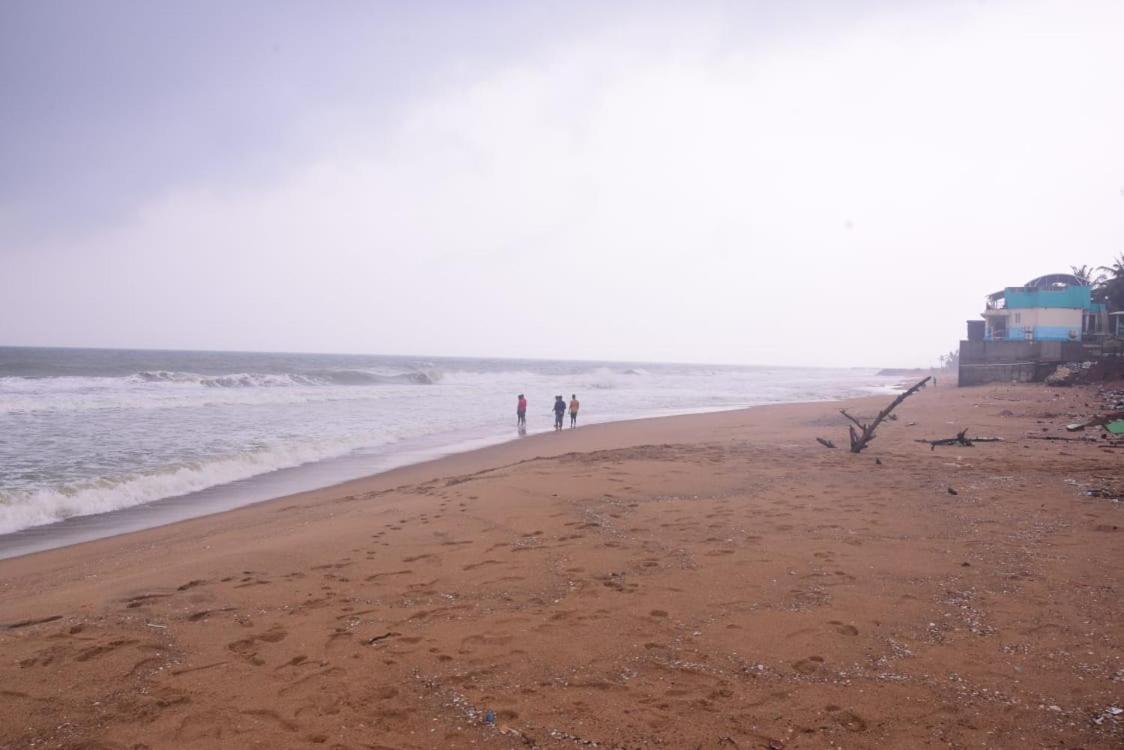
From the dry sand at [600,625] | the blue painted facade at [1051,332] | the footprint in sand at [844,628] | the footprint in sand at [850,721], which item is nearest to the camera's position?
the footprint in sand at [850,721]

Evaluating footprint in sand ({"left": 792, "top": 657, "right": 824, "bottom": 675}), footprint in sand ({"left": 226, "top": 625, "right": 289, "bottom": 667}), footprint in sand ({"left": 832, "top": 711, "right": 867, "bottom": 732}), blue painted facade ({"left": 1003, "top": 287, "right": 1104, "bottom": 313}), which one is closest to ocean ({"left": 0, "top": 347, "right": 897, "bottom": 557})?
footprint in sand ({"left": 226, "top": 625, "right": 289, "bottom": 667})

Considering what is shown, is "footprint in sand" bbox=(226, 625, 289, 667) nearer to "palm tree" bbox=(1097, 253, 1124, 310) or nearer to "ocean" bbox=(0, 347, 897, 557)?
"ocean" bbox=(0, 347, 897, 557)

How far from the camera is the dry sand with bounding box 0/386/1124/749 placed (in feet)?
10.9

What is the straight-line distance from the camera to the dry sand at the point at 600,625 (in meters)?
3.34

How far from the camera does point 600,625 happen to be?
450 cm

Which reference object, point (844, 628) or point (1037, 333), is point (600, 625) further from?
point (1037, 333)

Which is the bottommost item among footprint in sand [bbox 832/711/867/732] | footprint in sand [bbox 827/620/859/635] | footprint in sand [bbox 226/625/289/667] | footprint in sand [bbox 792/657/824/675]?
footprint in sand [bbox 226/625/289/667]

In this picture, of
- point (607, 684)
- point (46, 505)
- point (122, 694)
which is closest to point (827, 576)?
point (607, 684)

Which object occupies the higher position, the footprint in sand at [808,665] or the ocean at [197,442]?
the footprint in sand at [808,665]

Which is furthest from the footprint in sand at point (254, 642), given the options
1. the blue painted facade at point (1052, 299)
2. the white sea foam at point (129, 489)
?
the blue painted facade at point (1052, 299)

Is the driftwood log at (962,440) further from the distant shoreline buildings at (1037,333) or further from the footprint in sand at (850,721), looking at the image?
the distant shoreline buildings at (1037,333)

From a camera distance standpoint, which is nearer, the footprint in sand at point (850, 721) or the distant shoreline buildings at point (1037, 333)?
the footprint in sand at point (850, 721)

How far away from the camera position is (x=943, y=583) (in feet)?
16.8

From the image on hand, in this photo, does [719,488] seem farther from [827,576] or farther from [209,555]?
[209,555]
